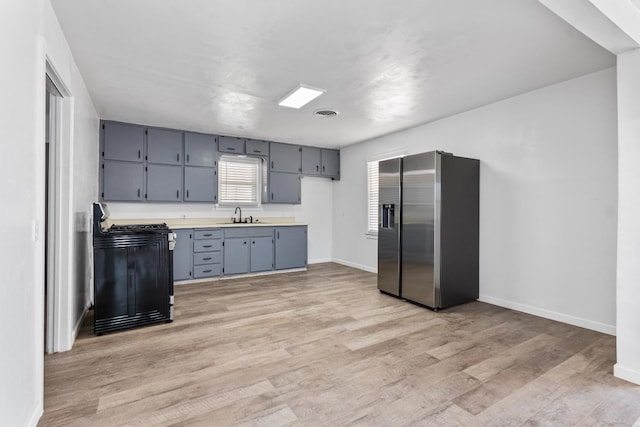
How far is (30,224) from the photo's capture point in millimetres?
1708

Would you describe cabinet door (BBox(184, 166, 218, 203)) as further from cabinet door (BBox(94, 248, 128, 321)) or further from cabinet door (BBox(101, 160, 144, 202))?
cabinet door (BBox(94, 248, 128, 321))

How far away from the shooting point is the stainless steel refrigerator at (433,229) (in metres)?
3.75

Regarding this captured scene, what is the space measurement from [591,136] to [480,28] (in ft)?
5.90

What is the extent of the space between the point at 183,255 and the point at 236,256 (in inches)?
33.0

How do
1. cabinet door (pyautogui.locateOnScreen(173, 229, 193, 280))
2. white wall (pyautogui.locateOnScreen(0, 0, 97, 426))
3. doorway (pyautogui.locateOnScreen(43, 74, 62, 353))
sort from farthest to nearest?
1. cabinet door (pyautogui.locateOnScreen(173, 229, 193, 280))
2. doorway (pyautogui.locateOnScreen(43, 74, 62, 353))
3. white wall (pyautogui.locateOnScreen(0, 0, 97, 426))

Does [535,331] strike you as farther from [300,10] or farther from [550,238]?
[300,10]

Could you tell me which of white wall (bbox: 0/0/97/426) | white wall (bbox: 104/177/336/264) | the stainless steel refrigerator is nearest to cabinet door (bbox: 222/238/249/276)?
white wall (bbox: 104/177/336/264)

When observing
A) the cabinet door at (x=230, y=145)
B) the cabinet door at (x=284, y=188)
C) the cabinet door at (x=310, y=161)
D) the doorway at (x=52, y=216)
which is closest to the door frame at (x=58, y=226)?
the doorway at (x=52, y=216)

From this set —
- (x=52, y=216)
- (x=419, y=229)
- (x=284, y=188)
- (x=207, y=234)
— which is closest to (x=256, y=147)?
(x=284, y=188)

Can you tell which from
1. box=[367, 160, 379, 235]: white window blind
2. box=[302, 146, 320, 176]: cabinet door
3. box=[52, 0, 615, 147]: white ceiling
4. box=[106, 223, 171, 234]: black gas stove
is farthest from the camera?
box=[302, 146, 320, 176]: cabinet door

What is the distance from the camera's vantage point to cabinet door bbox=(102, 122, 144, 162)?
15.7 ft

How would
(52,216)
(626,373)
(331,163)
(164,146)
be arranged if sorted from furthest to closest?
(331,163) < (164,146) < (52,216) < (626,373)

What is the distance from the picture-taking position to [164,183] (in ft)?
17.1

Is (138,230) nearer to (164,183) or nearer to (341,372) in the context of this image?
(164,183)
